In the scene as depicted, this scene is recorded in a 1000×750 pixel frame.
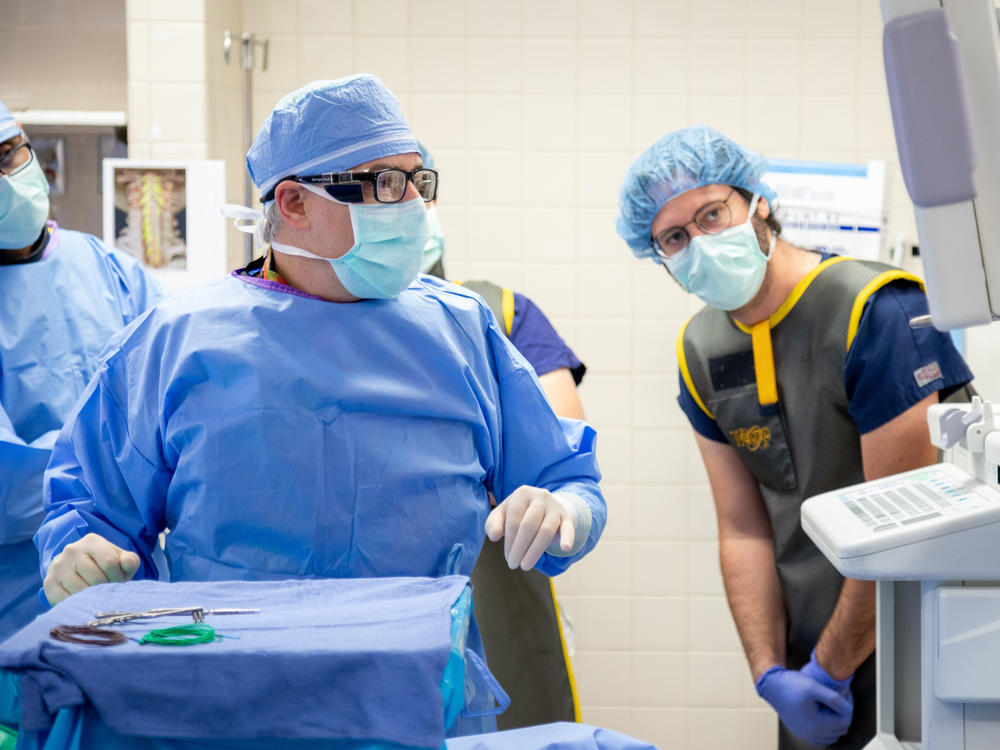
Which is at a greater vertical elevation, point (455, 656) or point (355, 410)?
point (355, 410)

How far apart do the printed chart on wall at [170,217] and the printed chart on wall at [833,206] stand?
1.60 meters

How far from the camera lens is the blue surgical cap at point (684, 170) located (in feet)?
6.51

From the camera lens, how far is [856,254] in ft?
9.27

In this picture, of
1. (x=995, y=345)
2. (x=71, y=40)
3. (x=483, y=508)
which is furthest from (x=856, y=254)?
(x=71, y=40)

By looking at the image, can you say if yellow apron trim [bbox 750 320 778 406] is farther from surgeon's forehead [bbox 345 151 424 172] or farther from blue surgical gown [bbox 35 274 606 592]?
surgeon's forehead [bbox 345 151 424 172]

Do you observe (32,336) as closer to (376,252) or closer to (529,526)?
(376,252)

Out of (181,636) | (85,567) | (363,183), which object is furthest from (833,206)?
(181,636)

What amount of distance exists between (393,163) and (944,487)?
918 mm

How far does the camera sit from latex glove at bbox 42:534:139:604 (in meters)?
1.14

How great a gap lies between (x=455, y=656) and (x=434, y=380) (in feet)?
1.71

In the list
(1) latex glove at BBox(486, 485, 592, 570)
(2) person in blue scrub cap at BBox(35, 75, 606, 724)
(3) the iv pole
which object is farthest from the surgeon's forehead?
(3) the iv pole

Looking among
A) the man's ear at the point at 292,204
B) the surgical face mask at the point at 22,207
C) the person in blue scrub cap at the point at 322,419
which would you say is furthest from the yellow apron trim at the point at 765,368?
the surgical face mask at the point at 22,207

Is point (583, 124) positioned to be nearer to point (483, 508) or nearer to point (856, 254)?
point (856, 254)

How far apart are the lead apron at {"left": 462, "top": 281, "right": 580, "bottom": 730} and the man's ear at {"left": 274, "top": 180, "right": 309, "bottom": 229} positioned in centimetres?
89
